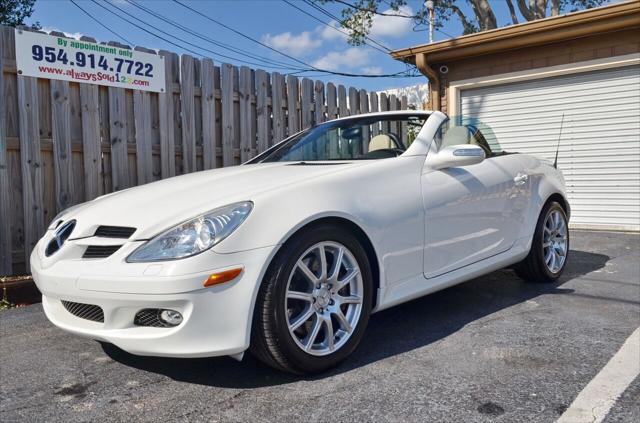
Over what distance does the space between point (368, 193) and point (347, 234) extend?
0.28 metres

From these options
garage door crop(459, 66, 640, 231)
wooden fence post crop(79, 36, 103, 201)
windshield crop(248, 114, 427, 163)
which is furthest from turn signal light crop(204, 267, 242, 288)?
garage door crop(459, 66, 640, 231)

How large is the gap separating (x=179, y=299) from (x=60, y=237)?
97 centimetres

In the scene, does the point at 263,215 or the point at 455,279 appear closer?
the point at 263,215

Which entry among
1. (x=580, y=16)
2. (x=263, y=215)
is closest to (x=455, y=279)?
(x=263, y=215)

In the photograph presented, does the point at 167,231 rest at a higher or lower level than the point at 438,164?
lower

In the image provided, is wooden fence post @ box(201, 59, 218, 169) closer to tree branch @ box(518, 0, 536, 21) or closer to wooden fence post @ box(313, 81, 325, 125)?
wooden fence post @ box(313, 81, 325, 125)

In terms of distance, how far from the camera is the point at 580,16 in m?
7.37

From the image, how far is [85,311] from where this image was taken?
98.0 inches

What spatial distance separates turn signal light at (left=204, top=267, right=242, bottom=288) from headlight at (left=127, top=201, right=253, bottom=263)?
121 millimetres

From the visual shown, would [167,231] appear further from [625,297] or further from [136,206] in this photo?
[625,297]

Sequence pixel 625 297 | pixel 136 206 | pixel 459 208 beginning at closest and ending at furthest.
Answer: pixel 136 206, pixel 459 208, pixel 625 297

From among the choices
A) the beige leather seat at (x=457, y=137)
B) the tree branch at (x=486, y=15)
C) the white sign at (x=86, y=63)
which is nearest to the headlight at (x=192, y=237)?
the beige leather seat at (x=457, y=137)

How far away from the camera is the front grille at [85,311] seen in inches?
95.6

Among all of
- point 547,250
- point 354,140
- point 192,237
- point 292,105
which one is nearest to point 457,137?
point 354,140
